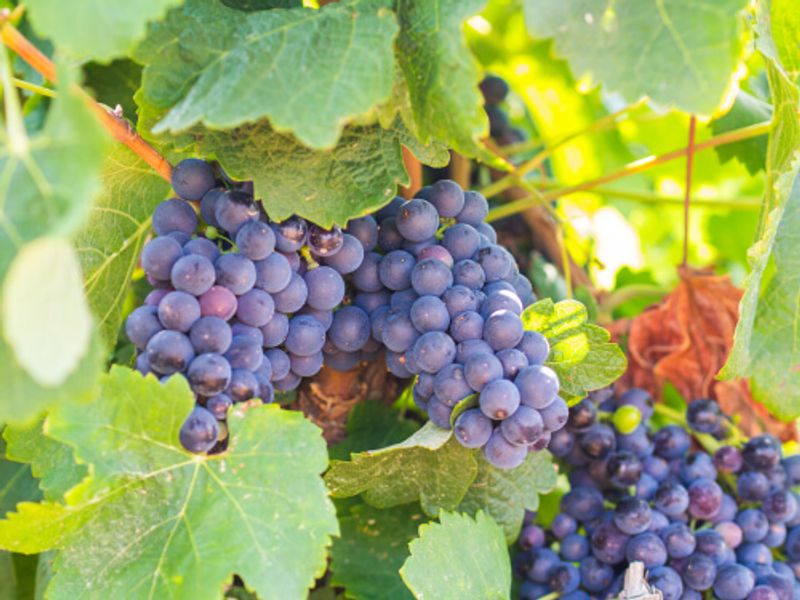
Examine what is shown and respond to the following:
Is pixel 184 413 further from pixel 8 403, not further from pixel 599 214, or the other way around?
pixel 599 214

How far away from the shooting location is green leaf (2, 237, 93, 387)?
2.12ft

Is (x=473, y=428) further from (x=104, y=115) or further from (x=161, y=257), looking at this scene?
(x=104, y=115)

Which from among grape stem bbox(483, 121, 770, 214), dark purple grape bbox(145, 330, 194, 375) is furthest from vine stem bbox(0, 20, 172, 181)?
grape stem bbox(483, 121, 770, 214)

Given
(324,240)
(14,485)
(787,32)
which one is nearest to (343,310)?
(324,240)

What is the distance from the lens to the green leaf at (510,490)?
124cm

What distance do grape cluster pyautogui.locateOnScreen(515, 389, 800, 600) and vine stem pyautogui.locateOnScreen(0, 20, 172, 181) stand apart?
70 cm

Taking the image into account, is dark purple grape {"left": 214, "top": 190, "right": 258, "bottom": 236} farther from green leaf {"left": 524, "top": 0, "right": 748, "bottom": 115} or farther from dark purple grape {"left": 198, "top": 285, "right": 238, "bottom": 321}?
green leaf {"left": 524, "top": 0, "right": 748, "bottom": 115}

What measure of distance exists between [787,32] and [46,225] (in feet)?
3.47

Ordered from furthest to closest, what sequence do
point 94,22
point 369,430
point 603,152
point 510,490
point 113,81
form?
point 603,152, point 113,81, point 369,430, point 510,490, point 94,22

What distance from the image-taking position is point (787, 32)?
4.25ft

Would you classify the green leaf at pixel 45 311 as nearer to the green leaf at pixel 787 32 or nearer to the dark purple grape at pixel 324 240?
the dark purple grape at pixel 324 240

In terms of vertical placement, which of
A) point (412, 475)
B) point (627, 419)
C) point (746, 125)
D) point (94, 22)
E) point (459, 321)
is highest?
point (94, 22)

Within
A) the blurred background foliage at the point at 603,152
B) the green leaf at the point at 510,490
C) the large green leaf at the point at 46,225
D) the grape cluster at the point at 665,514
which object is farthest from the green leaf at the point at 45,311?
the blurred background foliage at the point at 603,152

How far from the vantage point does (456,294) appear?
1.07m
